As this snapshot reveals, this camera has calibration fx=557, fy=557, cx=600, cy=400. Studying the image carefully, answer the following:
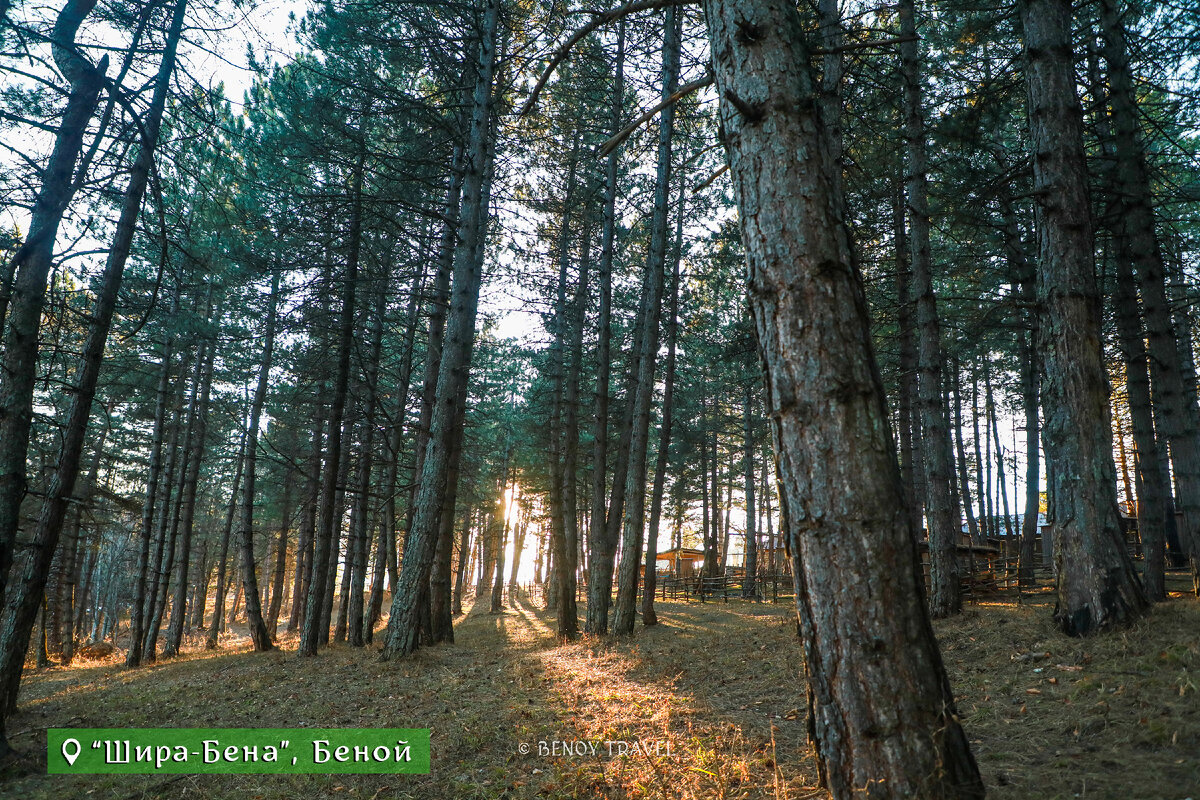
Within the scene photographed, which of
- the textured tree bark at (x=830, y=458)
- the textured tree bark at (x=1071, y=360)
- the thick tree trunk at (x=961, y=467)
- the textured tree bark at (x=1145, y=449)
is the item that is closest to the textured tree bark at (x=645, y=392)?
the textured tree bark at (x=1071, y=360)

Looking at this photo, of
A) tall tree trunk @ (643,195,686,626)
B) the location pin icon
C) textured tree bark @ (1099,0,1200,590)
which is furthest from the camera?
tall tree trunk @ (643,195,686,626)

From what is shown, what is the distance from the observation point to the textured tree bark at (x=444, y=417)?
886 centimetres

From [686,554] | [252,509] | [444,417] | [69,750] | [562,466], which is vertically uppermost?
[444,417]

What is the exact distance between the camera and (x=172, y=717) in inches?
268

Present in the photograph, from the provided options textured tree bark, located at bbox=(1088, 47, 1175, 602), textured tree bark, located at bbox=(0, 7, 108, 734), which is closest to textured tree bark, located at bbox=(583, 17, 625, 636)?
textured tree bark, located at bbox=(1088, 47, 1175, 602)

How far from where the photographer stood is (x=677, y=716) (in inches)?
193

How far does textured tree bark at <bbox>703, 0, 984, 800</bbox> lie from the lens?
226 cm

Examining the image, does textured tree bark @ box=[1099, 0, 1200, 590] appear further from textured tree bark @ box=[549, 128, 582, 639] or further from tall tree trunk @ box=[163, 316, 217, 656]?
tall tree trunk @ box=[163, 316, 217, 656]

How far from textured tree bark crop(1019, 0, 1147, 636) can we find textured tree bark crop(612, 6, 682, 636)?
6312mm

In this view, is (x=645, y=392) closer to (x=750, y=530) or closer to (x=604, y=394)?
(x=604, y=394)

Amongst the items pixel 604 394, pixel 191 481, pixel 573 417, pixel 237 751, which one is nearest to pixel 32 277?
pixel 237 751

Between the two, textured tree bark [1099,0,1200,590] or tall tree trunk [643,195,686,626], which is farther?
tall tree trunk [643,195,686,626]

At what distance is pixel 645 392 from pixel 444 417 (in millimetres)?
3989

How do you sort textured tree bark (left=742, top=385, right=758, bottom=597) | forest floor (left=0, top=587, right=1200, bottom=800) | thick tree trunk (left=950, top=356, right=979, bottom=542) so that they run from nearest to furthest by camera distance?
forest floor (left=0, top=587, right=1200, bottom=800)
thick tree trunk (left=950, top=356, right=979, bottom=542)
textured tree bark (left=742, top=385, right=758, bottom=597)
